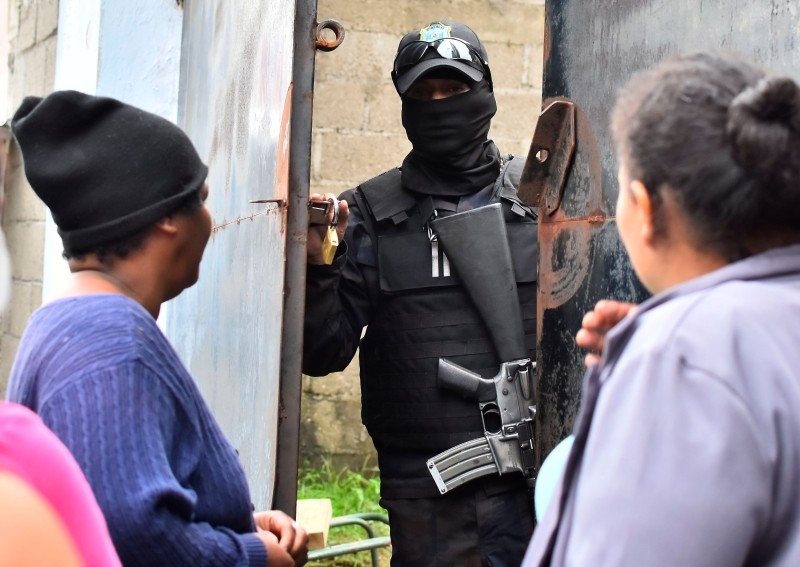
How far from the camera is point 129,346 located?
135 centimetres

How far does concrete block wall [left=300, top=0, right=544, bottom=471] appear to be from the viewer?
17.3ft

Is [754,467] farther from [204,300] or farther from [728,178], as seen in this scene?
[204,300]

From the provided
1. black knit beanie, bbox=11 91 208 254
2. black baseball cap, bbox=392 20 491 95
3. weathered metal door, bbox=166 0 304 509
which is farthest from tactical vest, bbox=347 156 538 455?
black knit beanie, bbox=11 91 208 254

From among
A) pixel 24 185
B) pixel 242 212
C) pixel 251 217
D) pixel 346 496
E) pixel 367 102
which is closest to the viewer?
pixel 251 217

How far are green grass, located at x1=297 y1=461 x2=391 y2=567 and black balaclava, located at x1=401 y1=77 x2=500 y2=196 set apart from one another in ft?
7.73

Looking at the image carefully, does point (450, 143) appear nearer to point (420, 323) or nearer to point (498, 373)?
point (420, 323)

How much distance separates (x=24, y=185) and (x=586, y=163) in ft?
10.7

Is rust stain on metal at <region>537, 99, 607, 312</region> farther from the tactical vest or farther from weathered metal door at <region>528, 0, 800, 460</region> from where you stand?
the tactical vest

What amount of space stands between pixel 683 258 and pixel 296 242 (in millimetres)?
1083

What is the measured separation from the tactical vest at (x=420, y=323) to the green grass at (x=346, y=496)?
202 cm

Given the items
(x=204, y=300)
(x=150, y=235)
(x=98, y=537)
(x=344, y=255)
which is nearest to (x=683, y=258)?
(x=98, y=537)

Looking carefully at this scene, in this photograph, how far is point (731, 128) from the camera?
99 centimetres

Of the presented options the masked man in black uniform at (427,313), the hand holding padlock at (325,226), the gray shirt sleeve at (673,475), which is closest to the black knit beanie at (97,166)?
the hand holding padlock at (325,226)

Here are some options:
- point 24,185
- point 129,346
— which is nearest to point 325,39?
point 129,346
